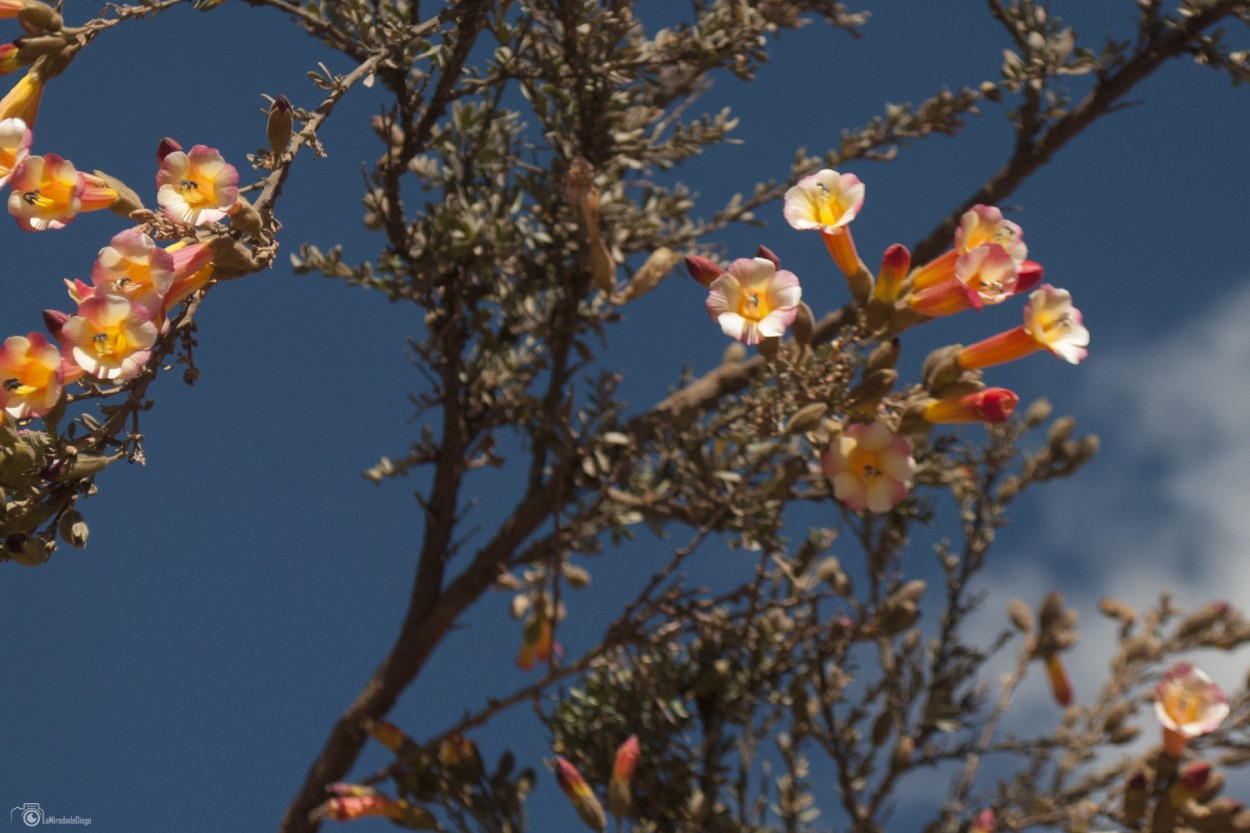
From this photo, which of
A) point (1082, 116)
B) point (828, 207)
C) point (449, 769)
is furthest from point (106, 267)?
point (1082, 116)

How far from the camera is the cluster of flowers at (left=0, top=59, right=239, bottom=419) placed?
126 centimetres

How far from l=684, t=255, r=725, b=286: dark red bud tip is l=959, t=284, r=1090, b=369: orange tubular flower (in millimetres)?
385

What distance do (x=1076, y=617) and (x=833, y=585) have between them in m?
0.79

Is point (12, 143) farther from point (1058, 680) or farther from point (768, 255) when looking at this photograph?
point (1058, 680)

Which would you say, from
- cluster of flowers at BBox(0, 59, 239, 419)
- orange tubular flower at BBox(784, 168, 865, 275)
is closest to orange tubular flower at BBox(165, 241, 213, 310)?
cluster of flowers at BBox(0, 59, 239, 419)

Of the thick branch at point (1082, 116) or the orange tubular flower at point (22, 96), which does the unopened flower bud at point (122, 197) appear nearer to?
the orange tubular flower at point (22, 96)

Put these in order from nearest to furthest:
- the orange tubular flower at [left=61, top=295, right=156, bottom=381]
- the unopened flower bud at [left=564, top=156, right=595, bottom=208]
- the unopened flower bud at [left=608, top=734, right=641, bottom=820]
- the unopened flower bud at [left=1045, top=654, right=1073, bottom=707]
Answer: the orange tubular flower at [left=61, top=295, right=156, bottom=381], the unopened flower bud at [left=564, top=156, right=595, bottom=208], the unopened flower bud at [left=608, top=734, right=641, bottom=820], the unopened flower bud at [left=1045, top=654, right=1073, bottom=707]

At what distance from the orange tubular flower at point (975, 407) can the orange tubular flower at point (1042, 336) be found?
72 mm

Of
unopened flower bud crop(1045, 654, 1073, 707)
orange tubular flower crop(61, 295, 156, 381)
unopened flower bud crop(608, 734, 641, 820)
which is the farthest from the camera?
unopened flower bud crop(1045, 654, 1073, 707)

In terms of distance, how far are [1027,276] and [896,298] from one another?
19 centimetres

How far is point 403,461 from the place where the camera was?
284 cm

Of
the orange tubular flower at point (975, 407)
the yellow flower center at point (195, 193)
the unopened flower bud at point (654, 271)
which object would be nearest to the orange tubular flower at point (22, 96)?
the yellow flower center at point (195, 193)

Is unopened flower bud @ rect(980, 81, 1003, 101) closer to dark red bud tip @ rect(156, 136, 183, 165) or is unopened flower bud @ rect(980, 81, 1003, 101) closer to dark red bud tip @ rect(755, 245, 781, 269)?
dark red bud tip @ rect(755, 245, 781, 269)

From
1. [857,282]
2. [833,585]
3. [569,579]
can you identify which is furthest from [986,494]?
[857,282]
